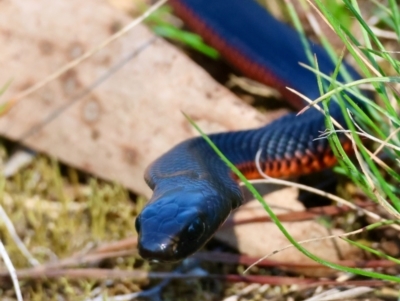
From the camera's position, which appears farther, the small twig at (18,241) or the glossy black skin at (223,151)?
the small twig at (18,241)

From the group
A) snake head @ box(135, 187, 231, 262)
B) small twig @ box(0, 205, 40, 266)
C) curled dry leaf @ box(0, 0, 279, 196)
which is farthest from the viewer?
curled dry leaf @ box(0, 0, 279, 196)

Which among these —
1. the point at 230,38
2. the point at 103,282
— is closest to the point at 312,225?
the point at 103,282

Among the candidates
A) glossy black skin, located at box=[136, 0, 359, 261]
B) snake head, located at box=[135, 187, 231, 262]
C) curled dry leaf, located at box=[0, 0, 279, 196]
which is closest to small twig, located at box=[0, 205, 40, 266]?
curled dry leaf, located at box=[0, 0, 279, 196]

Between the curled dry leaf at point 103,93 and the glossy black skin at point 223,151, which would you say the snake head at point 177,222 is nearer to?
the glossy black skin at point 223,151

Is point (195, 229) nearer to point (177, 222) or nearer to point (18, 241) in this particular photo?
point (177, 222)

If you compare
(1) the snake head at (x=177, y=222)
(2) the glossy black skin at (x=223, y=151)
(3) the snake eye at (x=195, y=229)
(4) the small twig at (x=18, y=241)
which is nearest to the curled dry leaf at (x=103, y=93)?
(2) the glossy black skin at (x=223, y=151)

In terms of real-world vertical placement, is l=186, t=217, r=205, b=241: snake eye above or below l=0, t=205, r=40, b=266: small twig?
above

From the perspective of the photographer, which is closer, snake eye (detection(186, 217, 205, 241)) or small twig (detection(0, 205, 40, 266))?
snake eye (detection(186, 217, 205, 241))

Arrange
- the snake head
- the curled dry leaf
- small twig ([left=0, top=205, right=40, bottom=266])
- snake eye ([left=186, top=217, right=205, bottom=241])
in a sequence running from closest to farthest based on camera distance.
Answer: the snake head, snake eye ([left=186, top=217, right=205, bottom=241]), small twig ([left=0, top=205, right=40, bottom=266]), the curled dry leaf

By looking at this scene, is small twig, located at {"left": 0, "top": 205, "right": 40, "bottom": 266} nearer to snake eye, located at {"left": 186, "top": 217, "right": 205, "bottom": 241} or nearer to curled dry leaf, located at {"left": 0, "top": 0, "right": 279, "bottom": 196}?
curled dry leaf, located at {"left": 0, "top": 0, "right": 279, "bottom": 196}
